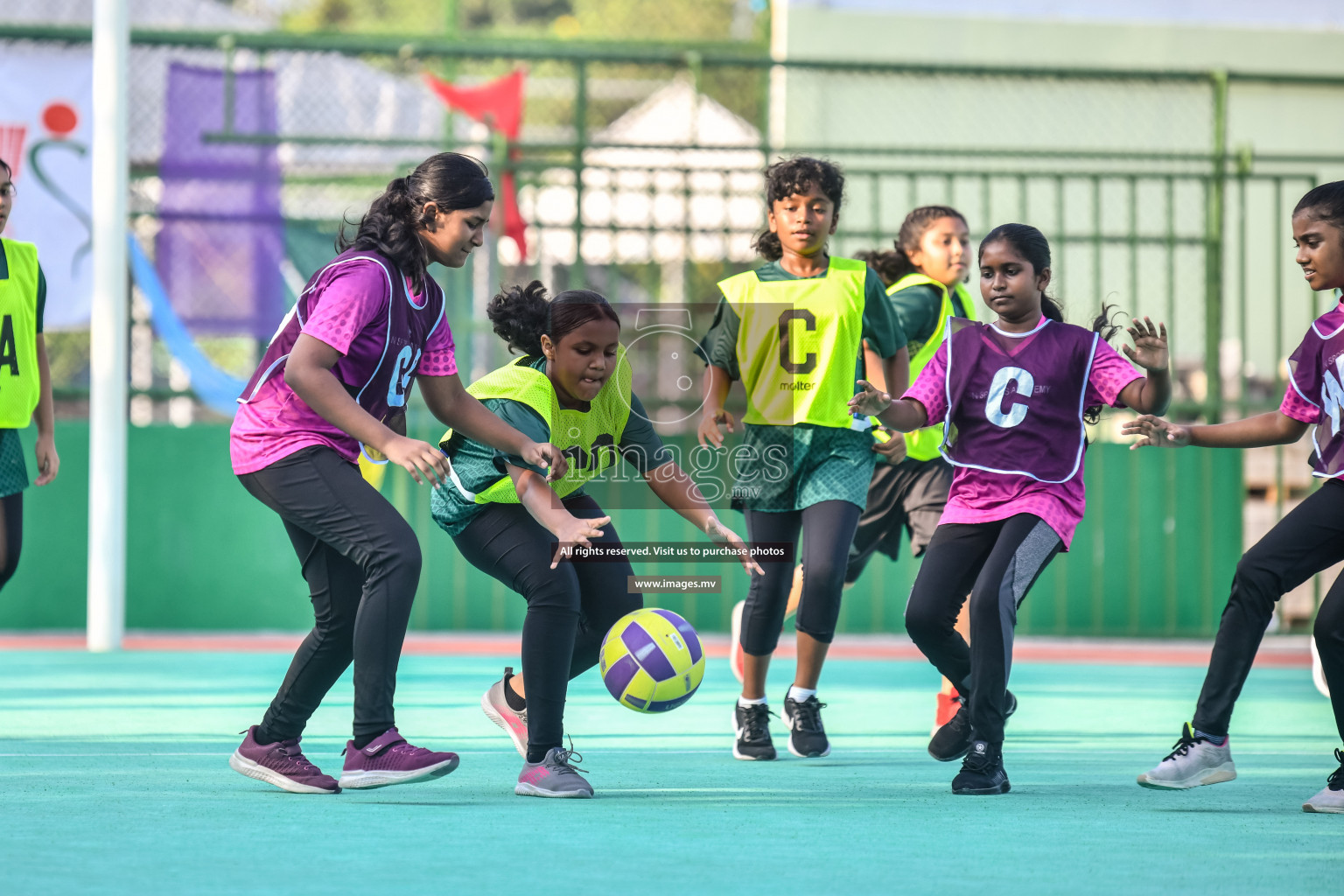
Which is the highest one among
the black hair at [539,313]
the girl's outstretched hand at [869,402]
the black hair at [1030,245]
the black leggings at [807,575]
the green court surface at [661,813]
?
the black hair at [1030,245]

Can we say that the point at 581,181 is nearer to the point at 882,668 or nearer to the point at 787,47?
the point at 882,668

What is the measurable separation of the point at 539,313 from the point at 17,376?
7.27 ft

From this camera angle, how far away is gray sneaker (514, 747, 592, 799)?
4.43 metres

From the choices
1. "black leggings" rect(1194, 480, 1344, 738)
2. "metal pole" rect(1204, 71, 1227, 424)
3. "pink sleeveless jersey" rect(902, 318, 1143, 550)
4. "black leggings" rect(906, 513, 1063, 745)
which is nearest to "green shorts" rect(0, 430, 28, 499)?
"black leggings" rect(906, 513, 1063, 745)

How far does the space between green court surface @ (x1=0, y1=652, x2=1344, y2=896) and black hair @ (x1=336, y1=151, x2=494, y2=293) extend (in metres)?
1.54

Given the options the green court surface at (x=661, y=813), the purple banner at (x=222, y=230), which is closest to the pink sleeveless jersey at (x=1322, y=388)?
the green court surface at (x=661, y=813)

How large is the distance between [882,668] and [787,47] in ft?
32.5

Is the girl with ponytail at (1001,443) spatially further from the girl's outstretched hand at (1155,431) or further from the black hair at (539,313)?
the black hair at (539,313)

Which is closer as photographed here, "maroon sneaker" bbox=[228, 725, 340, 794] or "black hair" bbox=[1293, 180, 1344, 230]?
"maroon sneaker" bbox=[228, 725, 340, 794]

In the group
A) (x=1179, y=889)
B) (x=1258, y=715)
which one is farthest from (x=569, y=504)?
(x=1258, y=715)

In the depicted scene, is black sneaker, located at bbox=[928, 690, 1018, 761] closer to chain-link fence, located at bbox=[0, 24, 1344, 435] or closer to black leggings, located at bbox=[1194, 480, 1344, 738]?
black leggings, located at bbox=[1194, 480, 1344, 738]

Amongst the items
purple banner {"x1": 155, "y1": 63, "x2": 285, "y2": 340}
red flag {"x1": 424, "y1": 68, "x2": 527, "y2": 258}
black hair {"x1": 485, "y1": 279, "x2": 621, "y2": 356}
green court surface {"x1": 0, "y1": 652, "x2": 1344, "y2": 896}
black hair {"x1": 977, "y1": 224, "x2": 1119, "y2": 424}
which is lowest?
green court surface {"x1": 0, "y1": 652, "x2": 1344, "y2": 896}

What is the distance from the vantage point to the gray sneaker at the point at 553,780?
14.5 ft

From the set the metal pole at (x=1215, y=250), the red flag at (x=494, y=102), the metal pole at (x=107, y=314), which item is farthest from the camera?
the red flag at (x=494, y=102)
